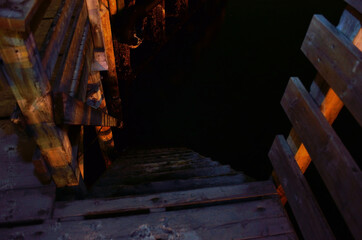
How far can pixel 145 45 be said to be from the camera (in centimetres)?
770

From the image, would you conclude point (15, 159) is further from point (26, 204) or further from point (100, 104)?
point (100, 104)

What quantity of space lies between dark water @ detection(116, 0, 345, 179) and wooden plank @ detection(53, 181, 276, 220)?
12.7 feet

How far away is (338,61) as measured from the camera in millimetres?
1377

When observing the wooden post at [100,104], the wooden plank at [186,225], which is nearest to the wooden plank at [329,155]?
the wooden plank at [186,225]

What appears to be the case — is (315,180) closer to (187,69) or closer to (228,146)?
(228,146)

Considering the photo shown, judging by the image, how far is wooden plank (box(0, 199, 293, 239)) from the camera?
5.53 ft

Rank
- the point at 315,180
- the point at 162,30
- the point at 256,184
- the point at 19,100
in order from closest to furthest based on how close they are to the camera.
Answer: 1. the point at 19,100
2. the point at 256,184
3. the point at 315,180
4. the point at 162,30

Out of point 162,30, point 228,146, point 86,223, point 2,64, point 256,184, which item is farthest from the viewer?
point 162,30

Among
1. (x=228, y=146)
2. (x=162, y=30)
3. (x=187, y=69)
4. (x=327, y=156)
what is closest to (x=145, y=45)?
(x=162, y=30)

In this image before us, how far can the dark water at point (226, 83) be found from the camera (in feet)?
21.8

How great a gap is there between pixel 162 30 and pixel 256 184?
665cm

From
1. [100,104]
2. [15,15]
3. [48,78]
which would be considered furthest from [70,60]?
[100,104]

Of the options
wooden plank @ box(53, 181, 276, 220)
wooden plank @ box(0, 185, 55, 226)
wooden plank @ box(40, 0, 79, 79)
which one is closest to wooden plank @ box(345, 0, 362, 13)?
wooden plank @ box(53, 181, 276, 220)

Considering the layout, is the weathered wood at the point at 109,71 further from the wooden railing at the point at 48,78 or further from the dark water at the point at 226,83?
the dark water at the point at 226,83
